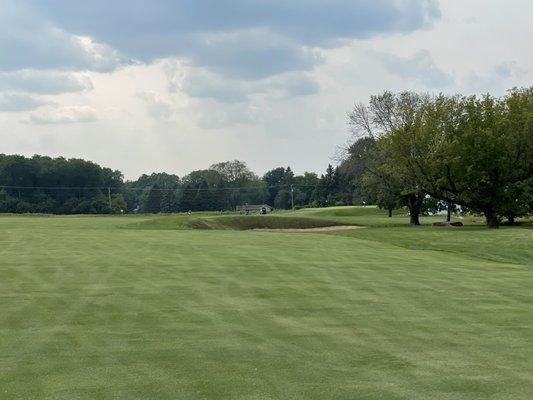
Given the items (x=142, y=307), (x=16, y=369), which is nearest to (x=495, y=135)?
(x=142, y=307)

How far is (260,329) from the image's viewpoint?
1077cm

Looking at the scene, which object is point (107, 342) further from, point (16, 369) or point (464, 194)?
point (464, 194)

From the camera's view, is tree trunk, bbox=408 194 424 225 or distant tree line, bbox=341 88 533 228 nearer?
distant tree line, bbox=341 88 533 228

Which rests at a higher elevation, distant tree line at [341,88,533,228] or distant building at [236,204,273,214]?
distant tree line at [341,88,533,228]

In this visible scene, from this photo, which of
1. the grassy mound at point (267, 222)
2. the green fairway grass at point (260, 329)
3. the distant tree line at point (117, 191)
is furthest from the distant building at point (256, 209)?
the green fairway grass at point (260, 329)

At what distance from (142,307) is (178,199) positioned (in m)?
148

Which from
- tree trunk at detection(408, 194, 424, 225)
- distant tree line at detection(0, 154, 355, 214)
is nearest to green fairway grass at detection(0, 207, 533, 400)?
tree trunk at detection(408, 194, 424, 225)

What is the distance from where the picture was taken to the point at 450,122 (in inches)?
2100

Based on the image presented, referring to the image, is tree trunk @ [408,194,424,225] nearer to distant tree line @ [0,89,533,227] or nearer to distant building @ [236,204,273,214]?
distant tree line @ [0,89,533,227]

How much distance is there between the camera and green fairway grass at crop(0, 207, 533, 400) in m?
7.62

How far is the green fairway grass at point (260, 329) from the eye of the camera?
25.0 feet

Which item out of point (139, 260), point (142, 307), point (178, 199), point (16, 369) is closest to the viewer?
point (16, 369)

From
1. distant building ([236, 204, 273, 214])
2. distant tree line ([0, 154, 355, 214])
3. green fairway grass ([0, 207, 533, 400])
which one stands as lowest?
green fairway grass ([0, 207, 533, 400])

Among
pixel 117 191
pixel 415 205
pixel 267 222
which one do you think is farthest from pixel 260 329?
pixel 117 191
